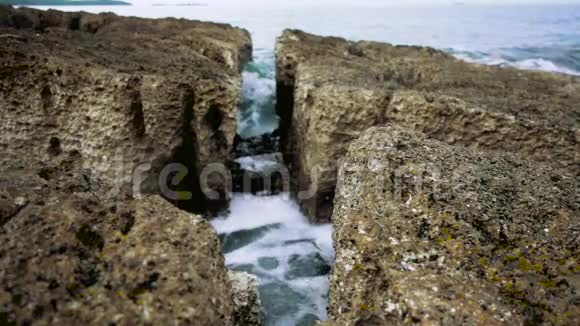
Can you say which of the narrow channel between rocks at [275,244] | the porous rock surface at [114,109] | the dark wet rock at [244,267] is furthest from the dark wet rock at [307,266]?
the porous rock surface at [114,109]

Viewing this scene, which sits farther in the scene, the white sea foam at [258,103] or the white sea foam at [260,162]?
the white sea foam at [258,103]

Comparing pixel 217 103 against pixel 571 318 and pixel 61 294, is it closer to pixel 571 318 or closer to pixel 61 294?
pixel 61 294

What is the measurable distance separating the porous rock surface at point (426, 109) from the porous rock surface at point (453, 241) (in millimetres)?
1634

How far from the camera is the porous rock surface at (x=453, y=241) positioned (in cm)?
179

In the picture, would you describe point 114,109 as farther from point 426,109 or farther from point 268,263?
point 426,109

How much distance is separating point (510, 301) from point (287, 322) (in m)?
2.50

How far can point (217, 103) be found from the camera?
461 cm

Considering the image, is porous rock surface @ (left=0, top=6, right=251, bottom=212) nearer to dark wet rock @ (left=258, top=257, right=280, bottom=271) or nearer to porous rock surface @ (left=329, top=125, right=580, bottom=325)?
dark wet rock @ (left=258, top=257, right=280, bottom=271)

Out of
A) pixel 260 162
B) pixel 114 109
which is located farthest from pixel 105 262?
pixel 260 162

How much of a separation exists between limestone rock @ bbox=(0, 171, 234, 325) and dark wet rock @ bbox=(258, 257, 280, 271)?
9.71 feet

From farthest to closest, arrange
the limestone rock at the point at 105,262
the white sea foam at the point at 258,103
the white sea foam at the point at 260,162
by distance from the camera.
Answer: the white sea foam at the point at 258,103, the white sea foam at the point at 260,162, the limestone rock at the point at 105,262

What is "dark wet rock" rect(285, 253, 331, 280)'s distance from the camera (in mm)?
4730

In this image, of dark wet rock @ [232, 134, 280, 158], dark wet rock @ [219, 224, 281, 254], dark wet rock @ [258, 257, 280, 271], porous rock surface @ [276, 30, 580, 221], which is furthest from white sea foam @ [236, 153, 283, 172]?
dark wet rock @ [258, 257, 280, 271]

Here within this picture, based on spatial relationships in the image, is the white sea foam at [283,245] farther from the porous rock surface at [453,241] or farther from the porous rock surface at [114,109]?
the porous rock surface at [453,241]
